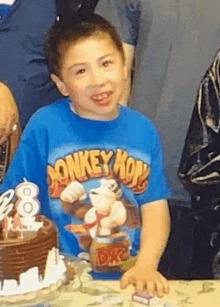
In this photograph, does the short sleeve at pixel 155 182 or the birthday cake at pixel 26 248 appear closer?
the birthday cake at pixel 26 248

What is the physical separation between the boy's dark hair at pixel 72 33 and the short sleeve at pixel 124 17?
224 millimetres

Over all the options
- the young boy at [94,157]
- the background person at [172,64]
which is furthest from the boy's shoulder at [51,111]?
the background person at [172,64]

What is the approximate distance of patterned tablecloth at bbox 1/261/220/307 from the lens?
1215 mm

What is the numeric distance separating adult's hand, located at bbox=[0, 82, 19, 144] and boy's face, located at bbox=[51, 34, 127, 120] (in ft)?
0.57

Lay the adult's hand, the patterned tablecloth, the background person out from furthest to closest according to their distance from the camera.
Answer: the background person < the adult's hand < the patterned tablecloth

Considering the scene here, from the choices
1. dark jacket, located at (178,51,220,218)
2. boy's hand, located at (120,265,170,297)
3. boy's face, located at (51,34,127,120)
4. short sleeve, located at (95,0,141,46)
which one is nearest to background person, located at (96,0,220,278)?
short sleeve, located at (95,0,141,46)

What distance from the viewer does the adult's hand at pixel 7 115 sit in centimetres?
164

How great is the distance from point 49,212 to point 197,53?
0.55 m

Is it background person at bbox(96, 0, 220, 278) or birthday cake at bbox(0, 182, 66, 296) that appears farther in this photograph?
background person at bbox(96, 0, 220, 278)

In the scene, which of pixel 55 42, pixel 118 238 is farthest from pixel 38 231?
pixel 55 42

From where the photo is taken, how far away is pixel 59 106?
157cm

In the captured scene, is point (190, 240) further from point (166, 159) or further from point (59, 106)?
point (59, 106)

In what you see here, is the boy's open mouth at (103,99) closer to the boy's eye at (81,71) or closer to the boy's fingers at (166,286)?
the boy's eye at (81,71)

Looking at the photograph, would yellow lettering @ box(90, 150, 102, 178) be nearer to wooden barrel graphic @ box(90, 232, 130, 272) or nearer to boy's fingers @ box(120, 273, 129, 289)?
wooden barrel graphic @ box(90, 232, 130, 272)
